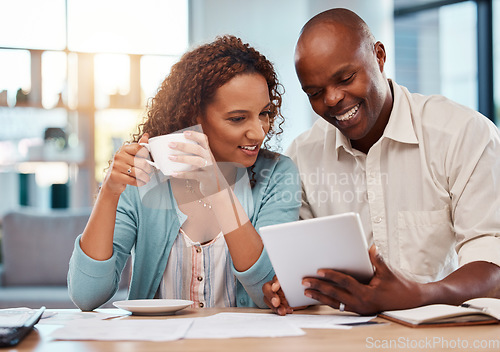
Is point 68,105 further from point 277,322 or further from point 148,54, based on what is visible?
point 277,322

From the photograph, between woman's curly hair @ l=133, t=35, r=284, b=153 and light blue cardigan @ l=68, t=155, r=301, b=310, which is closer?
light blue cardigan @ l=68, t=155, r=301, b=310

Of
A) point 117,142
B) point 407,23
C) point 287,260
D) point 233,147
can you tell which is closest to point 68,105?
point 117,142

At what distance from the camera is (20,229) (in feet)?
11.3

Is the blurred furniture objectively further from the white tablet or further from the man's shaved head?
the white tablet

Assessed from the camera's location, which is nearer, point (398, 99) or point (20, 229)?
point (398, 99)

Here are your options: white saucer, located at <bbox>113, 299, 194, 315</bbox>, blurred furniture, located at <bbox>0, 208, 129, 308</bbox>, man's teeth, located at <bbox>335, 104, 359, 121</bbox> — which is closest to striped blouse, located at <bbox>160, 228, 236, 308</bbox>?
white saucer, located at <bbox>113, 299, 194, 315</bbox>

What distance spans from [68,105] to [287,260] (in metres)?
3.97

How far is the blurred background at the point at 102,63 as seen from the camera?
177 inches

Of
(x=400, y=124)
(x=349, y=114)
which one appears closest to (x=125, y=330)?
(x=349, y=114)

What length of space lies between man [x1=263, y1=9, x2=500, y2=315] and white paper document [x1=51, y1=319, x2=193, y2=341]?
0.72 meters

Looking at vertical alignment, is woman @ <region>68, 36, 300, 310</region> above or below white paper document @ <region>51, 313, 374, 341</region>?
above

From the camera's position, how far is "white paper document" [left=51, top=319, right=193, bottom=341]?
36.6 inches

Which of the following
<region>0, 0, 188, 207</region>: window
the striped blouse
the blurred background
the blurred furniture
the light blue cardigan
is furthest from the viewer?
<region>0, 0, 188, 207</region>: window

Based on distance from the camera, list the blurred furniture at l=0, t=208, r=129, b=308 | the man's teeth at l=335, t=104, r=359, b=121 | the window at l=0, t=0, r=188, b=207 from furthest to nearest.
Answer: the window at l=0, t=0, r=188, b=207 < the blurred furniture at l=0, t=208, r=129, b=308 < the man's teeth at l=335, t=104, r=359, b=121
